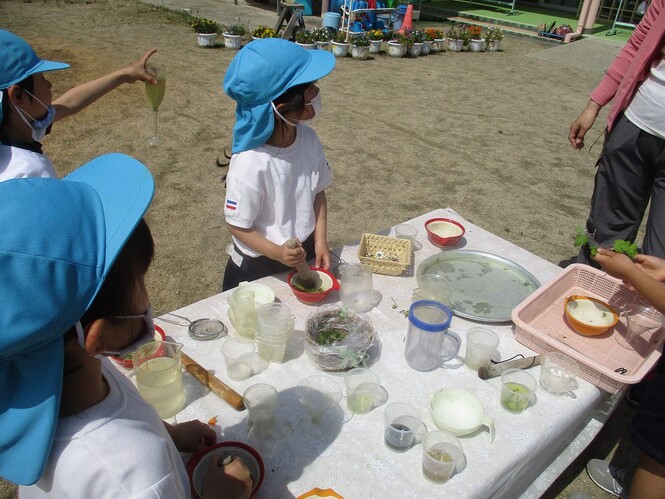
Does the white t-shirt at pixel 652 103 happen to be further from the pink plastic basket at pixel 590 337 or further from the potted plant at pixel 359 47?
the potted plant at pixel 359 47

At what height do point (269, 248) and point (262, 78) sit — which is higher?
point (262, 78)

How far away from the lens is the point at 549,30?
13289 mm

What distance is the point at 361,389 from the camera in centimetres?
171

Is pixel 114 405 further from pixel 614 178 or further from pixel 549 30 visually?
pixel 549 30

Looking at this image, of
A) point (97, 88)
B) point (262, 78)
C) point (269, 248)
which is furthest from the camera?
point (97, 88)

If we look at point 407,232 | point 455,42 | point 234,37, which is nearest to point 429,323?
point 407,232

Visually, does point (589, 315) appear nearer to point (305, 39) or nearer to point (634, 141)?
point (634, 141)

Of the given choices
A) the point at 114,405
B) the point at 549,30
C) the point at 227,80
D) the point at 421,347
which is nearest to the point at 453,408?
the point at 421,347

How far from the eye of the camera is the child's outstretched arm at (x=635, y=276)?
1.91m

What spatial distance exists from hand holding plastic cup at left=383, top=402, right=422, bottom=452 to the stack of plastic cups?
0.47 metres

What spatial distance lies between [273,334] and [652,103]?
98.7 inches

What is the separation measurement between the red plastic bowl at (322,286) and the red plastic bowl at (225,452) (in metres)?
0.82

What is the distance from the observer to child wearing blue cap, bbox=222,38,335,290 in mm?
2164

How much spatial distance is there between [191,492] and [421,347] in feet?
3.16
